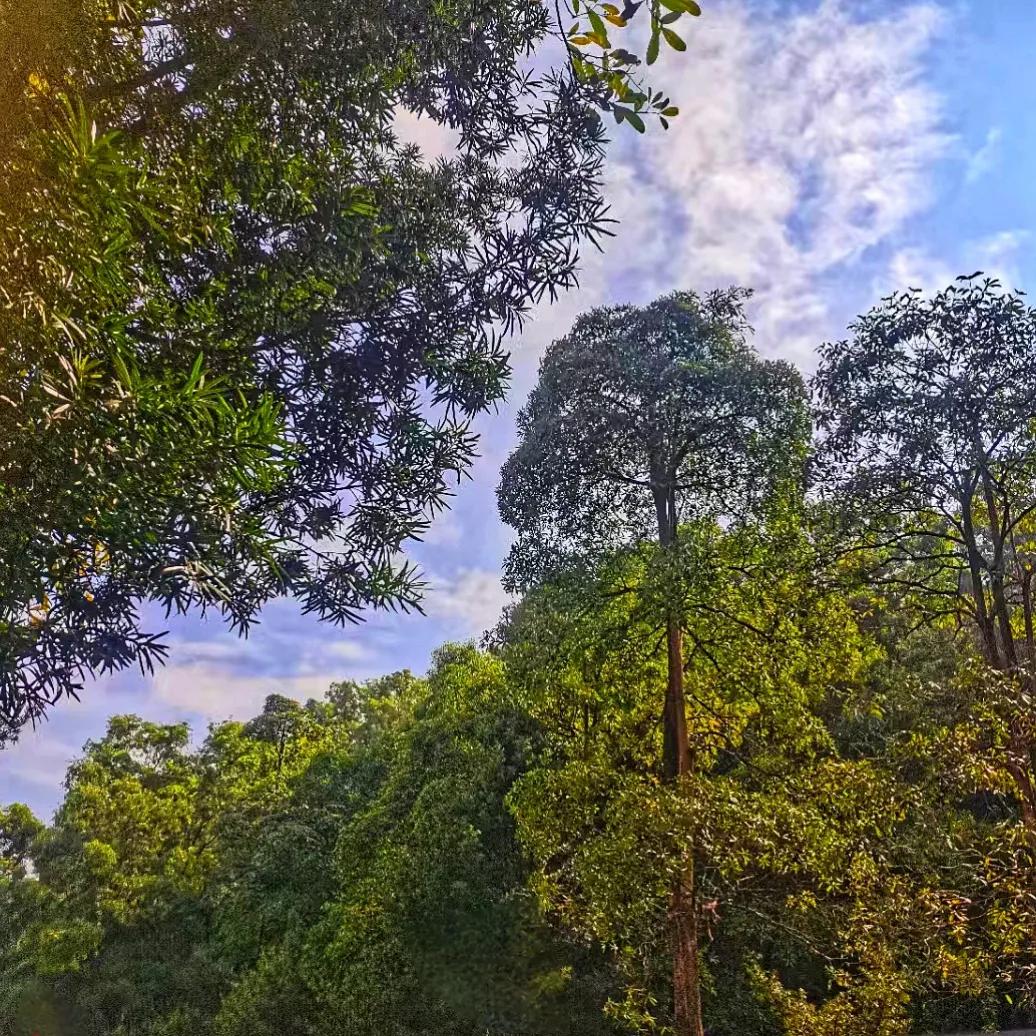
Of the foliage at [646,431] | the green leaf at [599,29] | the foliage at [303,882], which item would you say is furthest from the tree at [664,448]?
the green leaf at [599,29]

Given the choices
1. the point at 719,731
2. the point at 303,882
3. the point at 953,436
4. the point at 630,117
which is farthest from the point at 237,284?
the point at 303,882

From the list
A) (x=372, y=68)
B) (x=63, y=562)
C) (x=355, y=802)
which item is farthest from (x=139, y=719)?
(x=372, y=68)

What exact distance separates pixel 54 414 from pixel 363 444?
13.6 ft

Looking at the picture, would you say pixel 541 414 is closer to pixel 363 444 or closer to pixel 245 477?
pixel 363 444

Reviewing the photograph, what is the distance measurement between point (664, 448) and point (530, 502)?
6.74 feet

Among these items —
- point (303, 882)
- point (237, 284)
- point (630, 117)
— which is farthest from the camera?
point (303, 882)

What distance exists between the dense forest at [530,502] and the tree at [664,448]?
55mm

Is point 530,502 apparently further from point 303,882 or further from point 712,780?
point 303,882

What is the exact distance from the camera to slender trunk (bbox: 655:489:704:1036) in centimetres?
995

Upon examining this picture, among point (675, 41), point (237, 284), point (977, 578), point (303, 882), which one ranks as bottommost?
point (303, 882)

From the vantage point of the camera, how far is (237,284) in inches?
277

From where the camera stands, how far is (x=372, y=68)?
641 centimetres

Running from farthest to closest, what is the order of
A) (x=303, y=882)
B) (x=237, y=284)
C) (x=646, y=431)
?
(x=303, y=882) → (x=646, y=431) → (x=237, y=284)

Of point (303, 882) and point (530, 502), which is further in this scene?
point (303, 882)
